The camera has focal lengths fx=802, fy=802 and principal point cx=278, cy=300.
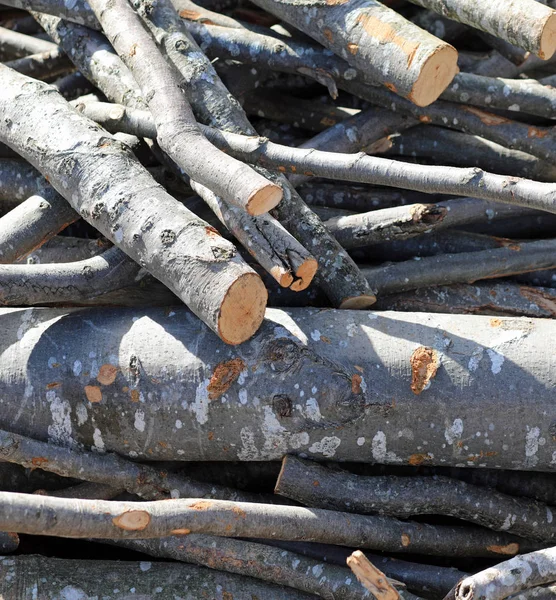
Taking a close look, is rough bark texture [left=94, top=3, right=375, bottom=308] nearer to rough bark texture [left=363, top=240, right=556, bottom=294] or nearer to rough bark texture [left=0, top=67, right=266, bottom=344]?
rough bark texture [left=363, top=240, right=556, bottom=294]

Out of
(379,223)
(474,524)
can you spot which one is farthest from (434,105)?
(474,524)

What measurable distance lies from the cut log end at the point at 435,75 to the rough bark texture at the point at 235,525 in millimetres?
1440

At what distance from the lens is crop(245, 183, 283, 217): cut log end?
7.03 feet

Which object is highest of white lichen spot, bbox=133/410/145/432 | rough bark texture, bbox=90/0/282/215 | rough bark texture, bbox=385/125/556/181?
rough bark texture, bbox=90/0/282/215

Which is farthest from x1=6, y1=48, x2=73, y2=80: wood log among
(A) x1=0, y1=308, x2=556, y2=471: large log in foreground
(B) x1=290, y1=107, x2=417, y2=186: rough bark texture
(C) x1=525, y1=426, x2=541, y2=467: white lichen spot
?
(C) x1=525, y1=426, x2=541, y2=467: white lichen spot

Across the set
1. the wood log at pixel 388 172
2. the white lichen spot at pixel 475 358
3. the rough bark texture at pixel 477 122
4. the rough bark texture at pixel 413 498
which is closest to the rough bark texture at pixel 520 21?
the rough bark texture at pixel 477 122

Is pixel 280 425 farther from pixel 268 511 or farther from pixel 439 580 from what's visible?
pixel 439 580

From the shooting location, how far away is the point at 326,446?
8.01 feet

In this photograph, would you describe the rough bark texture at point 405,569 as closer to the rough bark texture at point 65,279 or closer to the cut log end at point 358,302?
the cut log end at point 358,302

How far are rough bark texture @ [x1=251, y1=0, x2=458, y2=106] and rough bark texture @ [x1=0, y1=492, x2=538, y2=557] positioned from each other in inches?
57.7

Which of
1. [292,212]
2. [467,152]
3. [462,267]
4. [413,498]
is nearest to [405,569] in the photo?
[413,498]

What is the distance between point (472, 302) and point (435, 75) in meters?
0.80

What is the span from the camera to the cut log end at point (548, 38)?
2.67m

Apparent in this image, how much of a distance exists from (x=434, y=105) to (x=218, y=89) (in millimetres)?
894
